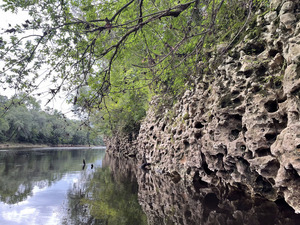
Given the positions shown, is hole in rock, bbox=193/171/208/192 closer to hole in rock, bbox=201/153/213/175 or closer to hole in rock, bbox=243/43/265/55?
hole in rock, bbox=201/153/213/175

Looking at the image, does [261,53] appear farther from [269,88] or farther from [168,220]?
[168,220]

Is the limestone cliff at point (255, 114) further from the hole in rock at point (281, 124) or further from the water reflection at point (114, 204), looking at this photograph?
the water reflection at point (114, 204)

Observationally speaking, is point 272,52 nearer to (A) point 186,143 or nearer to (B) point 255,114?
(B) point 255,114

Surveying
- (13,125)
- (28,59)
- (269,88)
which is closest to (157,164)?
A: (269,88)

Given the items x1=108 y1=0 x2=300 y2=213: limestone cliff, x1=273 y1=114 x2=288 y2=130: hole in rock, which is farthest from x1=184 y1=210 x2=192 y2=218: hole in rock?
x1=273 y1=114 x2=288 y2=130: hole in rock

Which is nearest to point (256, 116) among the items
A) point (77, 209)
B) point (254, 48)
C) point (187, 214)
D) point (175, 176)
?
point (254, 48)

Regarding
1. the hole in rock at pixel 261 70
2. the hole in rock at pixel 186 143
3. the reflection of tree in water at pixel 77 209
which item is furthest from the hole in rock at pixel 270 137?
the reflection of tree in water at pixel 77 209

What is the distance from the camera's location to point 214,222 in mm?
5074

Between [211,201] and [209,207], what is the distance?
1.82ft

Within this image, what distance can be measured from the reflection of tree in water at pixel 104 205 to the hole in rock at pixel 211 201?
1889 mm

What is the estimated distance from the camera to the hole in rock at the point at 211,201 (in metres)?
6.23

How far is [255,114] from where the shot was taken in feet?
19.2

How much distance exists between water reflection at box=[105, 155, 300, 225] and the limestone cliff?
36 cm

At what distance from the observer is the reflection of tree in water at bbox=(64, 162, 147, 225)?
5434 mm
